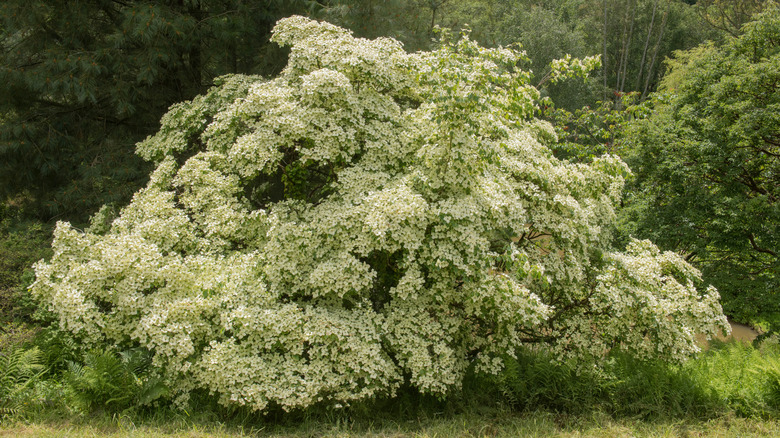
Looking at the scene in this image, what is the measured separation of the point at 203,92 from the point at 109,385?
6.65 m

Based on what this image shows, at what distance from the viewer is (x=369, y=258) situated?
18.9 feet

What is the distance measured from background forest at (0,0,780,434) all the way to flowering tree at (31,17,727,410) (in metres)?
0.81

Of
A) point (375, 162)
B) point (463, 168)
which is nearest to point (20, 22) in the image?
point (375, 162)

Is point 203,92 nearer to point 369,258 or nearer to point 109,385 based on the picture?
point 369,258

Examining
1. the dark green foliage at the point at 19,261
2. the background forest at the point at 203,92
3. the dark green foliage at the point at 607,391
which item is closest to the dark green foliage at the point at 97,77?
the background forest at the point at 203,92

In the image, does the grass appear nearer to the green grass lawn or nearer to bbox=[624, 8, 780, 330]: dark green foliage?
the green grass lawn

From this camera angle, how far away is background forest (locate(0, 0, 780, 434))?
6.23m

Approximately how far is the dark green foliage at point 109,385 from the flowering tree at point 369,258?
0.24 metres

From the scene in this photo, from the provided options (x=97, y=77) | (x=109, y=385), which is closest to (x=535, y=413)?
(x=109, y=385)

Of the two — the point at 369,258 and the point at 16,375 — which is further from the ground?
the point at 369,258

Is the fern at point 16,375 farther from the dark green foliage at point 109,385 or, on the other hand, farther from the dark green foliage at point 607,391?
the dark green foliage at point 607,391

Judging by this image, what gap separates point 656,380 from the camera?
6285 mm

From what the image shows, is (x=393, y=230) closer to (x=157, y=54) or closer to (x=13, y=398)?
(x=13, y=398)

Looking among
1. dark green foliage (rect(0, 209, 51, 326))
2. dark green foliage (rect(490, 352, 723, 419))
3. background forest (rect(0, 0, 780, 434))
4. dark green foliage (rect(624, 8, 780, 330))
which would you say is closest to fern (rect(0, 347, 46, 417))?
background forest (rect(0, 0, 780, 434))
